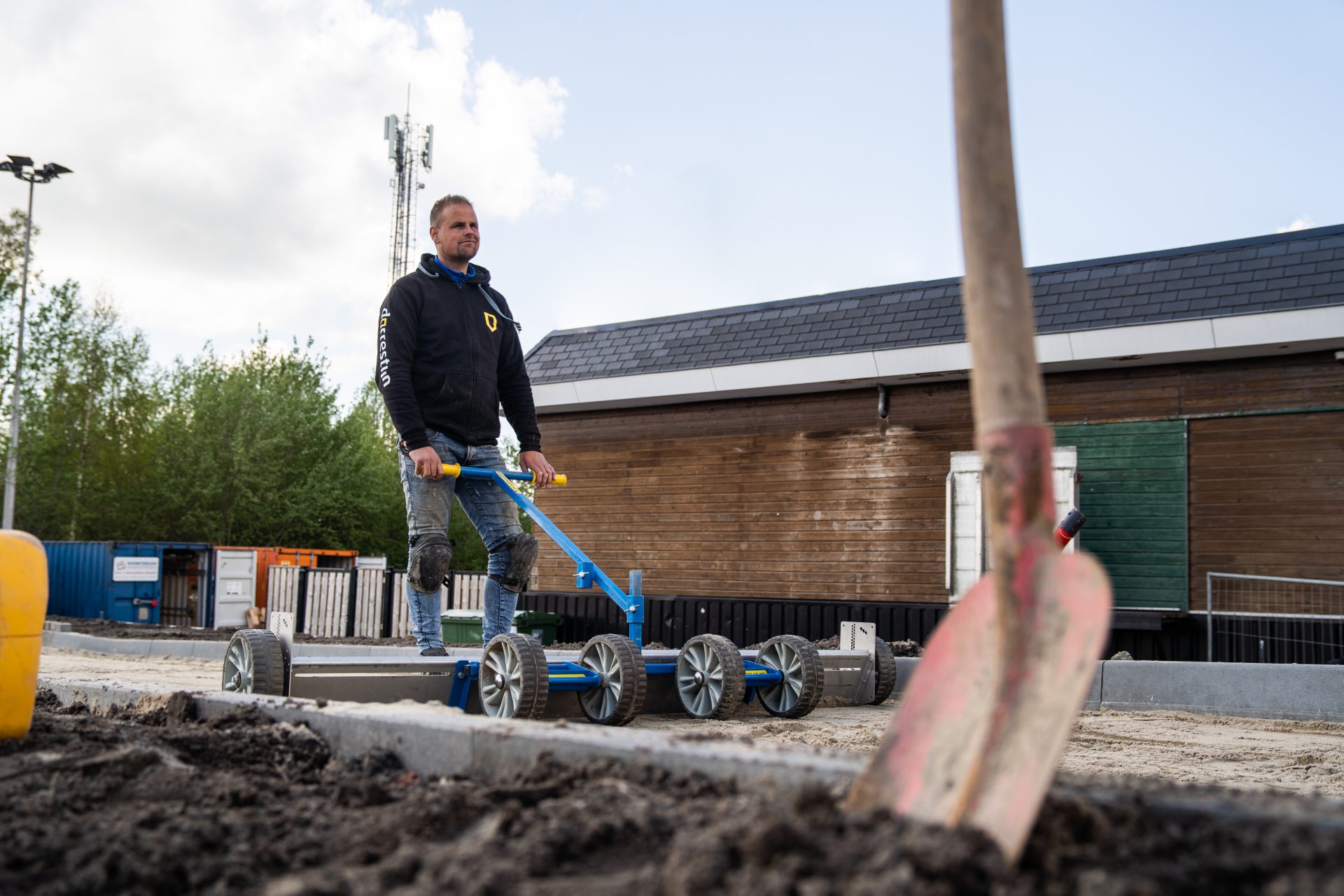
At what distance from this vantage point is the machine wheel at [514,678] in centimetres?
447

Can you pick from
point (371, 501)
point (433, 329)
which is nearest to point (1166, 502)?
point (433, 329)

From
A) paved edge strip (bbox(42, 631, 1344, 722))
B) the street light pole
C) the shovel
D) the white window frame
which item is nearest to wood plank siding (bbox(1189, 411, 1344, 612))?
the white window frame

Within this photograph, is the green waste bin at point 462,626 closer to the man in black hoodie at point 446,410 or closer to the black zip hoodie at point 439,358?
the man in black hoodie at point 446,410

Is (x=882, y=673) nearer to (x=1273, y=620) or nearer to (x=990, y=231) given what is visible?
(x=1273, y=620)

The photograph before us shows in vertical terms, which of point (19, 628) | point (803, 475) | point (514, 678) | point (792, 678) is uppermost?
point (803, 475)

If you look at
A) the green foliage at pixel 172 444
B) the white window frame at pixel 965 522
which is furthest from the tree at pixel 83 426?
the white window frame at pixel 965 522

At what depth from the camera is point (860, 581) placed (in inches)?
505

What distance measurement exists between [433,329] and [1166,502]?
28.6 ft

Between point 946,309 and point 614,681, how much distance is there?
8.35 m

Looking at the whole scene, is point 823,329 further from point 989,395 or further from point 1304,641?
point 989,395

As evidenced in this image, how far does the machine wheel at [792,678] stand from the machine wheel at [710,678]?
34 cm

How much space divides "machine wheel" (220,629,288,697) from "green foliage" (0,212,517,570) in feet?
104

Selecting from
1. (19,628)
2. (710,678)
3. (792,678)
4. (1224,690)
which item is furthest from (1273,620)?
(19,628)

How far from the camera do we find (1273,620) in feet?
33.7
